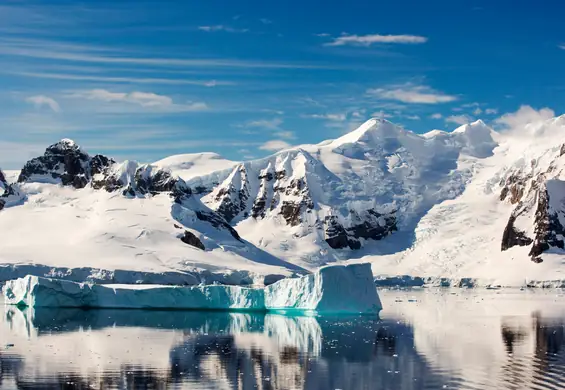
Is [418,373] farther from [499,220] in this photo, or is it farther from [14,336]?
[499,220]

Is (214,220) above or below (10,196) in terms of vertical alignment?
below

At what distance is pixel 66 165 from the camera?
527ft

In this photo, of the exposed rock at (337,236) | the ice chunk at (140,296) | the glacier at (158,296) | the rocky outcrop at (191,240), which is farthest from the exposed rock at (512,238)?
the ice chunk at (140,296)

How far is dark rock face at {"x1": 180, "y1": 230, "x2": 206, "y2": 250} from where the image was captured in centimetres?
13700

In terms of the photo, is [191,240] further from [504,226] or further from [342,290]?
[342,290]

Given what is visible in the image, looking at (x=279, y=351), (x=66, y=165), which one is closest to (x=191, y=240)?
(x=66, y=165)

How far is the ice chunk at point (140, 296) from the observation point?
71.9 m

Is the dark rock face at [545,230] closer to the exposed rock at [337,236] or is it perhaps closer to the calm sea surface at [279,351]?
the exposed rock at [337,236]

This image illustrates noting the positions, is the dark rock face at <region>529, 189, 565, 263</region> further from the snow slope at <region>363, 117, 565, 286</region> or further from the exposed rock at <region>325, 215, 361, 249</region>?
the exposed rock at <region>325, 215, 361, 249</region>

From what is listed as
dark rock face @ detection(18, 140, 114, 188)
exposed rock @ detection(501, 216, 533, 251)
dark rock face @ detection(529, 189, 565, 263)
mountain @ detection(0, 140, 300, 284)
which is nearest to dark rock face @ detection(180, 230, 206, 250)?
mountain @ detection(0, 140, 300, 284)

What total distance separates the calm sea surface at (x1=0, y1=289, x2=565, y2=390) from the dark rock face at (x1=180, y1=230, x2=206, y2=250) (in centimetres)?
6988

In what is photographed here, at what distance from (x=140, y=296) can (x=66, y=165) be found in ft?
307

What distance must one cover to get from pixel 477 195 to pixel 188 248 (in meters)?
76.9

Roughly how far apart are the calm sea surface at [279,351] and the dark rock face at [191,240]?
2751 inches
